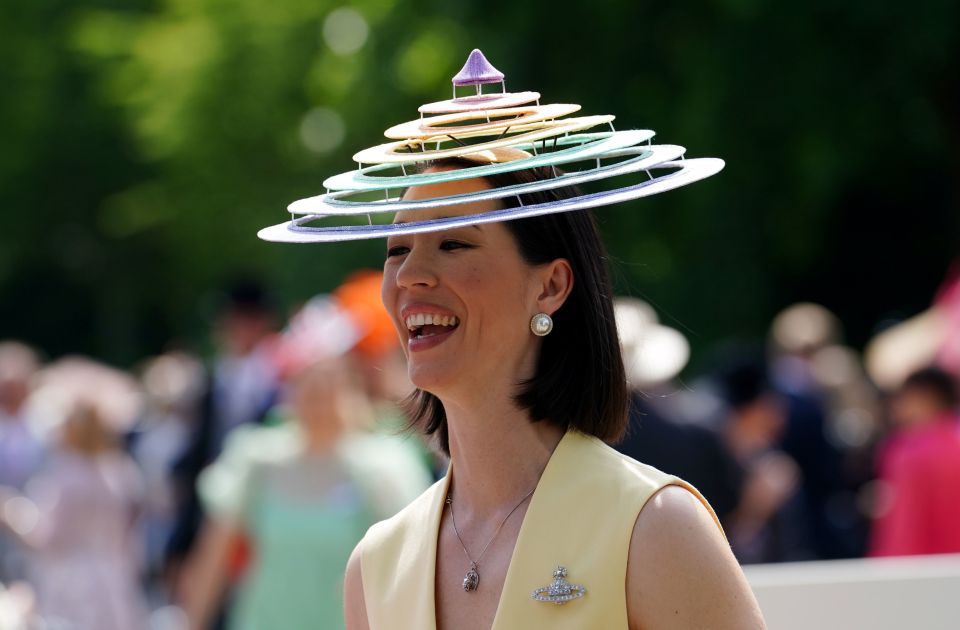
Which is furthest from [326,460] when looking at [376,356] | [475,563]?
[475,563]

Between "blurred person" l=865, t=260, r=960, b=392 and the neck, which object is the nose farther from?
"blurred person" l=865, t=260, r=960, b=392

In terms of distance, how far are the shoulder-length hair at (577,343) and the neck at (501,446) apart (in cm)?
2

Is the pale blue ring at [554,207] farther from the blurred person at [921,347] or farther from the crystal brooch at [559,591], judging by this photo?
the blurred person at [921,347]

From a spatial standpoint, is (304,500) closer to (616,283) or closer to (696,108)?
(616,283)

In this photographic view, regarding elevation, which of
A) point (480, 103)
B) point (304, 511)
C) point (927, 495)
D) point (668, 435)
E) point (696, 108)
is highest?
point (696, 108)

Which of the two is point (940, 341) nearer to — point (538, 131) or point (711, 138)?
point (711, 138)

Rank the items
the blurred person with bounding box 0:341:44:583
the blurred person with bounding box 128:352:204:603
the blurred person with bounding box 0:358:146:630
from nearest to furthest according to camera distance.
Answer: the blurred person with bounding box 0:358:146:630 < the blurred person with bounding box 0:341:44:583 < the blurred person with bounding box 128:352:204:603

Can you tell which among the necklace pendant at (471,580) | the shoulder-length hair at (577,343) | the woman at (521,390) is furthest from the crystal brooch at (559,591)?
the shoulder-length hair at (577,343)

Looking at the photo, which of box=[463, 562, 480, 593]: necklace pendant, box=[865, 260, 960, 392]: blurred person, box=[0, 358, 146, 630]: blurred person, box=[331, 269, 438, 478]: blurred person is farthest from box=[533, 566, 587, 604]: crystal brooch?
box=[0, 358, 146, 630]: blurred person

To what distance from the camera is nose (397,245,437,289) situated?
2.43 meters

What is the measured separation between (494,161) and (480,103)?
4.3 inches

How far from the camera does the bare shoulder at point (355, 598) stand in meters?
2.69

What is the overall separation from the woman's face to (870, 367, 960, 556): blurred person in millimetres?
4242

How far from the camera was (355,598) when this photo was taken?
2699 millimetres
